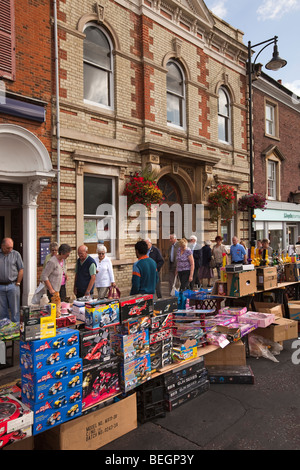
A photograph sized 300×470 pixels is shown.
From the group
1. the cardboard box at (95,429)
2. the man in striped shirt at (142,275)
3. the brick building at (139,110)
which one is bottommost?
the cardboard box at (95,429)

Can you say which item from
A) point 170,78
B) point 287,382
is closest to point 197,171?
point 170,78

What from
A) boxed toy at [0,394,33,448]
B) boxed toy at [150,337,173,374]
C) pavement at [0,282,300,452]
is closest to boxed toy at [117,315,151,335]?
boxed toy at [150,337,173,374]

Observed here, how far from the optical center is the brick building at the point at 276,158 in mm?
16984

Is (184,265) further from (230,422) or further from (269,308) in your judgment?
(230,422)

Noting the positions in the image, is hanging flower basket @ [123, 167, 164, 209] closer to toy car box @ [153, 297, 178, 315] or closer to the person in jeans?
the person in jeans

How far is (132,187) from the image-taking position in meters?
10.3

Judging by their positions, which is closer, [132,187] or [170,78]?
[132,187]

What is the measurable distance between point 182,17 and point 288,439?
1394 cm

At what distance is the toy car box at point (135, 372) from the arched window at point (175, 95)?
10.4 metres

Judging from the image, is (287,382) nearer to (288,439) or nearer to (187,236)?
(288,439)

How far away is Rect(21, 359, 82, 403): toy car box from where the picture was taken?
279cm

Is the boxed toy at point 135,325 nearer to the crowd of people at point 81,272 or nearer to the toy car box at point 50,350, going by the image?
the toy car box at point 50,350

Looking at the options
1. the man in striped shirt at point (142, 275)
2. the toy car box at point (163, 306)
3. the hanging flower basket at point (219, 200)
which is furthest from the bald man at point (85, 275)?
the hanging flower basket at point (219, 200)
